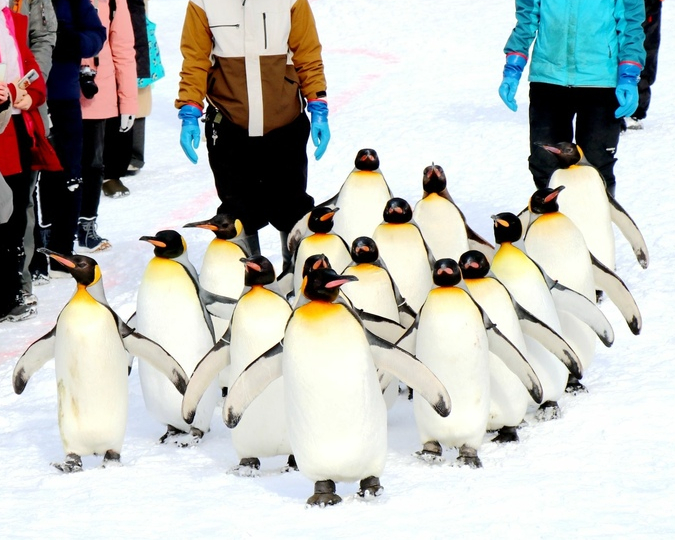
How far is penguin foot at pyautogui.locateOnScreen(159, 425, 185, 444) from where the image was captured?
4242 millimetres

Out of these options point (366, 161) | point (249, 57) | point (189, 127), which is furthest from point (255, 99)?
point (366, 161)

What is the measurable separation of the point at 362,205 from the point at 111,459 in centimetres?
187

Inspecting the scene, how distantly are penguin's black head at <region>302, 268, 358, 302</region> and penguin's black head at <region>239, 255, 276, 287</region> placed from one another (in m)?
0.41

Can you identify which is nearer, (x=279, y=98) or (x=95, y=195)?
(x=279, y=98)

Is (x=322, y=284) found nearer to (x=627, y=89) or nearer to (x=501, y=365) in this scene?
(x=501, y=365)

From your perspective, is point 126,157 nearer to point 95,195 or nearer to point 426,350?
point 95,195


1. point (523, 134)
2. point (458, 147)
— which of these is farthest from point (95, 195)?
point (523, 134)

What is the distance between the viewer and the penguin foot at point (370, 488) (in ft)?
11.3

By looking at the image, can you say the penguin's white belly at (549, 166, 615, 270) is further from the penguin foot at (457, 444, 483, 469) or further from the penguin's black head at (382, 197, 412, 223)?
the penguin foot at (457, 444, 483, 469)

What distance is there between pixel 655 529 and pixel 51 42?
3.93 m

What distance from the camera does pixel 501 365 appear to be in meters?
3.97

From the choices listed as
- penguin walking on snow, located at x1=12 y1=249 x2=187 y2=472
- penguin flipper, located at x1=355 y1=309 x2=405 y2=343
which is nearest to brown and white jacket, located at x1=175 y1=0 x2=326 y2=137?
penguin walking on snow, located at x1=12 y1=249 x2=187 y2=472

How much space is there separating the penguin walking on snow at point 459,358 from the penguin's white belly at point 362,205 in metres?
1.58

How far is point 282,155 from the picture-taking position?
5199mm
